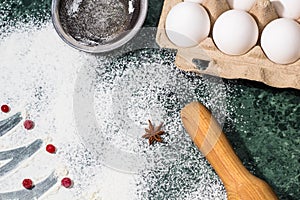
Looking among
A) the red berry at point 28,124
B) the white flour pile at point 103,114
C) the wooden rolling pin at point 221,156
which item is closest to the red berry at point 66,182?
the white flour pile at point 103,114

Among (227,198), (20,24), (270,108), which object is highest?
(20,24)

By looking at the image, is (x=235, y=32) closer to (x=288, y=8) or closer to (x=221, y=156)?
(x=288, y=8)

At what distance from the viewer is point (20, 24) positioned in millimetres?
2039

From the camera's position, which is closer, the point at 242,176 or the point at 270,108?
the point at 242,176

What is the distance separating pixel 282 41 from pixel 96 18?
507 millimetres

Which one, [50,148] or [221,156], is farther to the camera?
[50,148]

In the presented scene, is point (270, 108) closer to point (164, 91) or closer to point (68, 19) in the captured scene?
point (164, 91)

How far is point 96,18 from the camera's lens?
1998mm

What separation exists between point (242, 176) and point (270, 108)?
23 cm

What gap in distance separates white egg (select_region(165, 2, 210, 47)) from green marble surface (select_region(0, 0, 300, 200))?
0.62ft

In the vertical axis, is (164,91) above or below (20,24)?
below

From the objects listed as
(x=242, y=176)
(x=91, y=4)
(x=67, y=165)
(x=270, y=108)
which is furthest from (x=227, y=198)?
(x=91, y=4)

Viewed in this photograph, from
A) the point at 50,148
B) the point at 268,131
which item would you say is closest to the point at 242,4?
the point at 268,131

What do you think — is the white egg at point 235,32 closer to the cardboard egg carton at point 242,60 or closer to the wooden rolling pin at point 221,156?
the cardboard egg carton at point 242,60
